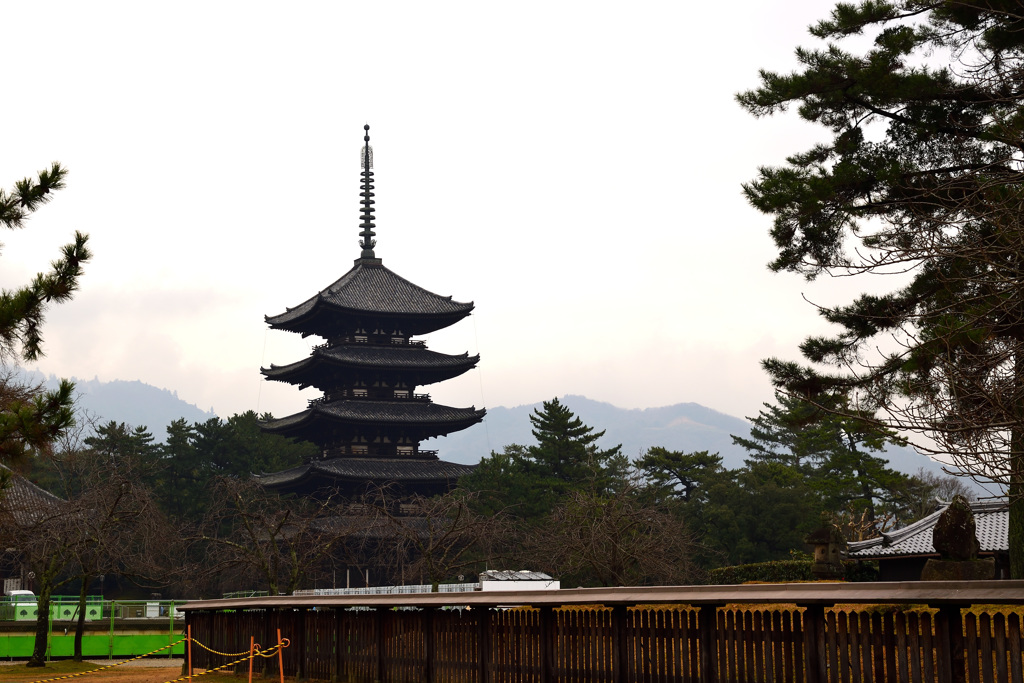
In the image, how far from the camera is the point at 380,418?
47.2m

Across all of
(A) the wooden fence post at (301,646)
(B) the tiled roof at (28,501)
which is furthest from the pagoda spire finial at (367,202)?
(A) the wooden fence post at (301,646)

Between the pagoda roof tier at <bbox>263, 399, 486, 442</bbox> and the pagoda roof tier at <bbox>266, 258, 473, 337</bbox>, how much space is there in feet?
13.5

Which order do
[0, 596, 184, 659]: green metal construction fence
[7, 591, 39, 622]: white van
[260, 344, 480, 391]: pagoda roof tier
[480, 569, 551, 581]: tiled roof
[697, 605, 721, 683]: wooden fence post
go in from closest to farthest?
[697, 605, 721, 683]: wooden fence post, [0, 596, 184, 659]: green metal construction fence, [480, 569, 551, 581]: tiled roof, [7, 591, 39, 622]: white van, [260, 344, 480, 391]: pagoda roof tier

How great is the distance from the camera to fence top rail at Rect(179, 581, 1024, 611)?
7.61 metres

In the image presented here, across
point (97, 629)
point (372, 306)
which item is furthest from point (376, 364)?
point (97, 629)

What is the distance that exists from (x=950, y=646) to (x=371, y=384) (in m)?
42.7

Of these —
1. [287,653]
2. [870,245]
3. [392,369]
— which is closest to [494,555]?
[392,369]

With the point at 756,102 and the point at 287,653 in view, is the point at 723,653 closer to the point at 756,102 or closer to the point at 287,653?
the point at 287,653

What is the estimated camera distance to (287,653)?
55.4ft

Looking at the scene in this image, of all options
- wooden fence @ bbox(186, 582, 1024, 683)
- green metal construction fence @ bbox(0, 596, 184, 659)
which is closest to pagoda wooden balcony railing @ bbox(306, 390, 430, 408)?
green metal construction fence @ bbox(0, 596, 184, 659)

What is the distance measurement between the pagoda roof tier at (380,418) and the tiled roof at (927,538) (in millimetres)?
20077

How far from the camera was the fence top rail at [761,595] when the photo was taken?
25.0ft

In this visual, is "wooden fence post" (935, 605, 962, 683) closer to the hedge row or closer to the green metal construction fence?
the green metal construction fence

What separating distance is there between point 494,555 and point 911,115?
24.0 meters
